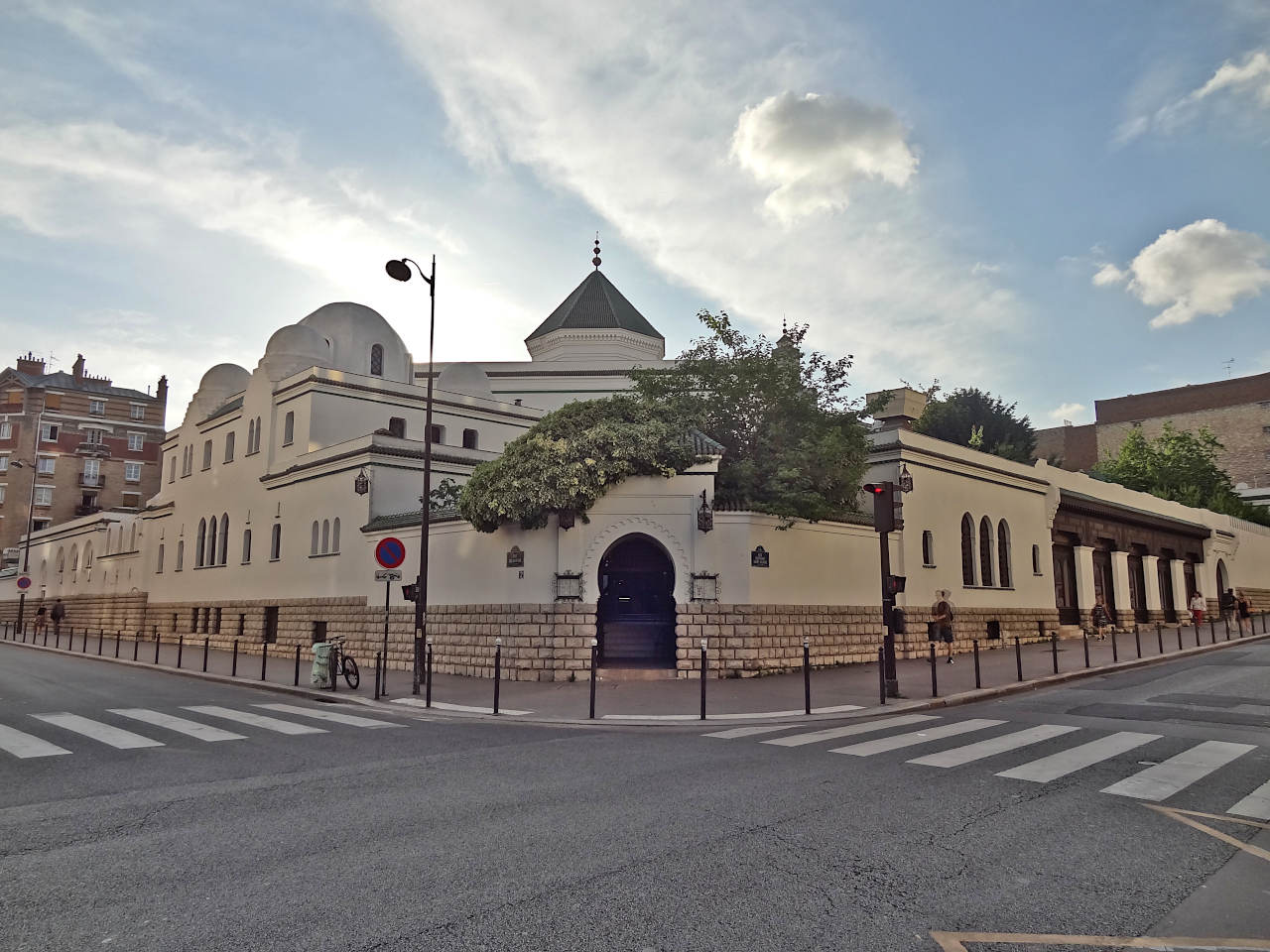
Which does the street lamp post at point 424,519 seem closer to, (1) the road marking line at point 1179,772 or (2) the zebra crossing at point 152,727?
(2) the zebra crossing at point 152,727

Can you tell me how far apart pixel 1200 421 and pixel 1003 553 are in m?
48.3

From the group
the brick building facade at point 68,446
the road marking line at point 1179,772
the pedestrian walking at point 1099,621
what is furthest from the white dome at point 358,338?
the brick building facade at point 68,446

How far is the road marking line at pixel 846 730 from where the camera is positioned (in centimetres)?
1015

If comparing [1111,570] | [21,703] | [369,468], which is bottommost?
[21,703]

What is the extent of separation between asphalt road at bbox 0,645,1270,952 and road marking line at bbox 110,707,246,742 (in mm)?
355

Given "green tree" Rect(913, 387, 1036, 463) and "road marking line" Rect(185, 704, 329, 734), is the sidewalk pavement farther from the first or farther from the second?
"green tree" Rect(913, 387, 1036, 463)

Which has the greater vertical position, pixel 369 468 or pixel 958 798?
pixel 369 468

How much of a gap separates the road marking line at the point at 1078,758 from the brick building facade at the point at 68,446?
67.4 metres

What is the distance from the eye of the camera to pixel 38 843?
18.6ft

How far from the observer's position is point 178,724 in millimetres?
11492

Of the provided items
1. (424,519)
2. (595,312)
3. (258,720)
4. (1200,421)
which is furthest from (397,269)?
(1200,421)

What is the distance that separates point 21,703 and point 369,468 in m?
12.5

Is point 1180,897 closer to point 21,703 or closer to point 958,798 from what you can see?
point 958,798

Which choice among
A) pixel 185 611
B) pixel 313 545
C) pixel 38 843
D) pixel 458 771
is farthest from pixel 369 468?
pixel 38 843
